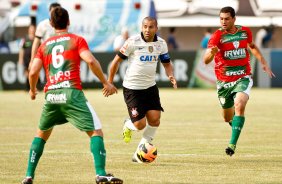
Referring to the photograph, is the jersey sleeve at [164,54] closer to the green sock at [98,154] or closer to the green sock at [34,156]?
the green sock at [34,156]

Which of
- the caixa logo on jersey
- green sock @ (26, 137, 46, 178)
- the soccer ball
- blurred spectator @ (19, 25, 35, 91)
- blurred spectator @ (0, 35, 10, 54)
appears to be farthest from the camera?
blurred spectator @ (0, 35, 10, 54)

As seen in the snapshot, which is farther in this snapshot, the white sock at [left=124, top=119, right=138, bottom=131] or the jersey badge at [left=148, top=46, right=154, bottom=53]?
the white sock at [left=124, top=119, right=138, bottom=131]

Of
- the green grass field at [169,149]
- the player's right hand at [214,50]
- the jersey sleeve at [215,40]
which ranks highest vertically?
the player's right hand at [214,50]

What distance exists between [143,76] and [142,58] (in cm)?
29

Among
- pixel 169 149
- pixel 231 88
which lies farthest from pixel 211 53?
pixel 169 149

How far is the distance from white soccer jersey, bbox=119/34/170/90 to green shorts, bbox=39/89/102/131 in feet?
10.6

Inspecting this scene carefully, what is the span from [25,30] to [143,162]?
1292 inches

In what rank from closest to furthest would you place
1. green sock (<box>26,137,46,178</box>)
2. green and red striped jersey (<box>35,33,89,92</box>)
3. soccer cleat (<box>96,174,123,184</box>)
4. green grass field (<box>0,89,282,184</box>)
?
soccer cleat (<box>96,174,123,184</box>) → green and red striped jersey (<box>35,33,89,92</box>) → green sock (<box>26,137,46,178</box>) → green grass field (<box>0,89,282,184</box>)

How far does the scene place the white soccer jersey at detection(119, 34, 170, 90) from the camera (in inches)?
564

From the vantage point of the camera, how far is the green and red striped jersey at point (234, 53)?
15.3m

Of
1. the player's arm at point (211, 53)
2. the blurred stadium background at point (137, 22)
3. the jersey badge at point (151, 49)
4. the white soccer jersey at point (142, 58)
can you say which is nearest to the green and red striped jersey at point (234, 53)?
the player's arm at point (211, 53)

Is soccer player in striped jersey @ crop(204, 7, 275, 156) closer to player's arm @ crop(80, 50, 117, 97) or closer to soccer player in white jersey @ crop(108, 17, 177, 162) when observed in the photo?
soccer player in white jersey @ crop(108, 17, 177, 162)

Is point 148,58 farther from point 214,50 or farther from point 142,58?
point 214,50

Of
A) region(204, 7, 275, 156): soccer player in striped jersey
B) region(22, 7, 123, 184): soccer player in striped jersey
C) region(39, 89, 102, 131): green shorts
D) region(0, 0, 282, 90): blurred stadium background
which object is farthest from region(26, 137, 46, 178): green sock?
region(0, 0, 282, 90): blurred stadium background
